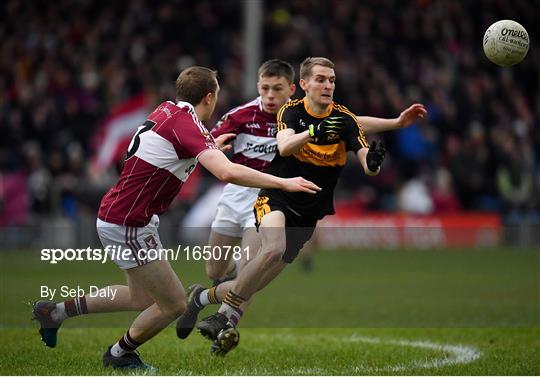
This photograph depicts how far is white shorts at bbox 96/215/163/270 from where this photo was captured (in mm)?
8203

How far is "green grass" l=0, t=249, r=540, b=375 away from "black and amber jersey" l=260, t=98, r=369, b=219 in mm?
1385

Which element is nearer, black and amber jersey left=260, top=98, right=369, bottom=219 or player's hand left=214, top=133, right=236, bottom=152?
black and amber jersey left=260, top=98, right=369, bottom=219

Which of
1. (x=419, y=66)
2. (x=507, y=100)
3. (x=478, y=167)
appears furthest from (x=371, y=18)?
(x=478, y=167)

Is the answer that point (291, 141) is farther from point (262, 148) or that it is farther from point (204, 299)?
point (204, 299)

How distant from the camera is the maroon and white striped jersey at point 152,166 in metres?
8.13

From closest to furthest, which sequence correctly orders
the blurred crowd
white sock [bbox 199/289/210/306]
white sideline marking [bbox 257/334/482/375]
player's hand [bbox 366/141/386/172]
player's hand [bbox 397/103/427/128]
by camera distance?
player's hand [bbox 366/141/386/172] < white sideline marking [bbox 257/334/482/375] < player's hand [bbox 397/103/427/128] < white sock [bbox 199/289/210/306] < the blurred crowd

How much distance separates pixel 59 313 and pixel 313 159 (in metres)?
2.61

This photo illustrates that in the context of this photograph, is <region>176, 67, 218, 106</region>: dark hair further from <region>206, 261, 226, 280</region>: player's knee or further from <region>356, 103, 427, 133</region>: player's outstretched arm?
<region>206, 261, 226, 280</region>: player's knee

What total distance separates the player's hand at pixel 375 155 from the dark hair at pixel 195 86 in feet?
4.47

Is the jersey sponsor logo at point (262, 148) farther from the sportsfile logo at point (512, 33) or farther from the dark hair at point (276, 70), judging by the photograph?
the sportsfile logo at point (512, 33)

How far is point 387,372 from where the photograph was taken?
27.5ft

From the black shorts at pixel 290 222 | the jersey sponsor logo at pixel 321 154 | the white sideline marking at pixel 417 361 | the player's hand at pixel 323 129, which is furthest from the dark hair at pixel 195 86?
the white sideline marking at pixel 417 361

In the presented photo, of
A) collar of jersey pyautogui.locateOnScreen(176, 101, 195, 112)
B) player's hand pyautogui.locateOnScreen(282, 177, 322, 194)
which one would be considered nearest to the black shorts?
collar of jersey pyautogui.locateOnScreen(176, 101, 195, 112)

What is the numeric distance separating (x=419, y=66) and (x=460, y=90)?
153cm
